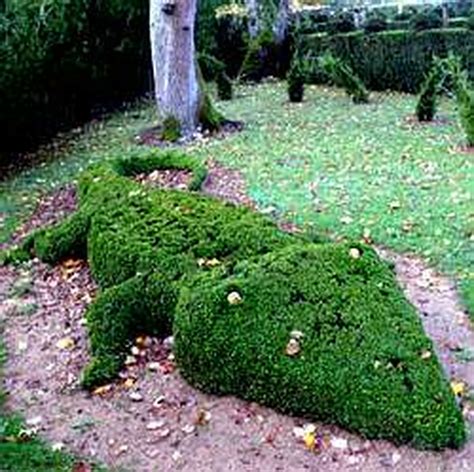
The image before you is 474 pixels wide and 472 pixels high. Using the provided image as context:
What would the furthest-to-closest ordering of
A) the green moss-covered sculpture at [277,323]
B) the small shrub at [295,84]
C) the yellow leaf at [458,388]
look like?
the small shrub at [295,84] < the yellow leaf at [458,388] < the green moss-covered sculpture at [277,323]

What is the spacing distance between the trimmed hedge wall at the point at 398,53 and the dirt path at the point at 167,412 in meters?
12.2

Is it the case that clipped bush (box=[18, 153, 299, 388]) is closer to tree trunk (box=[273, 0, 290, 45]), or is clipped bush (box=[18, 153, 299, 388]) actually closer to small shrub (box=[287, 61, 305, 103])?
small shrub (box=[287, 61, 305, 103])

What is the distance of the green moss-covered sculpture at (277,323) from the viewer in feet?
14.6

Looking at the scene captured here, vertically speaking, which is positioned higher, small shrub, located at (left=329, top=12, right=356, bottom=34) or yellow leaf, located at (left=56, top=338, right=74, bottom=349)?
yellow leaf, located at (left=56, top=338, right=74, bottom=349)

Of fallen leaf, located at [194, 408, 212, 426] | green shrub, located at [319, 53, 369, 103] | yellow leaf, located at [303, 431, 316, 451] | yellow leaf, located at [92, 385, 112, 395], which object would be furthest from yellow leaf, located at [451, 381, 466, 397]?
green shrub, located at [319, 53, 369, 103]

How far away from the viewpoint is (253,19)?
75.4ft

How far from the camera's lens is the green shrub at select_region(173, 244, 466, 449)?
14.5ft

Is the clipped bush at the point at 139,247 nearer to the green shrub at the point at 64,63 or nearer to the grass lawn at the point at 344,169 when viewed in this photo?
the grass lawn at the point at 344,169

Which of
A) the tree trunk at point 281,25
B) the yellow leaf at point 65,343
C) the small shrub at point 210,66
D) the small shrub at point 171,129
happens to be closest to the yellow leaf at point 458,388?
the yellow leaf at point 65,343

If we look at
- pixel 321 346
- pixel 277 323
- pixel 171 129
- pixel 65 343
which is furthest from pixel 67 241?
pixel 171 129

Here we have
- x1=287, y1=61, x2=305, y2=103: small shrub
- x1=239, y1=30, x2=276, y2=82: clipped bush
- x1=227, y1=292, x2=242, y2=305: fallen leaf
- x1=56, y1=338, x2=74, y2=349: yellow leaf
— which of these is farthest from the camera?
x1=239, y1=30, x2=276, y2=82: clipped bush

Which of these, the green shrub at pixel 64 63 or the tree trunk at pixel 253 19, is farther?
the tree trunk at pixel 253 19

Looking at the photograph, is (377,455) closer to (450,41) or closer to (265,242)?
(265,242)

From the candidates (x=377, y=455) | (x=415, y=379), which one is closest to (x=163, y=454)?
(x=377, y=455)
